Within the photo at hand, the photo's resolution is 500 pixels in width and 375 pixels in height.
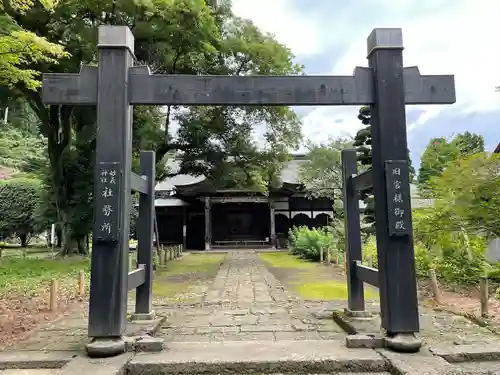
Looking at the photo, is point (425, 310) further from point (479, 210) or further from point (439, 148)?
point (439, 148)

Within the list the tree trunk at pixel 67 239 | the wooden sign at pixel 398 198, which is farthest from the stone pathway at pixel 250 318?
the tree trunk at pixel 67 239

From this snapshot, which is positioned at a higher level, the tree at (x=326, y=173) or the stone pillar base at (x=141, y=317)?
the tree at (x=326, y=173)

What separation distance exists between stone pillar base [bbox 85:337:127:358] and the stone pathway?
0.89m

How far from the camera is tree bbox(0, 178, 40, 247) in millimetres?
25094

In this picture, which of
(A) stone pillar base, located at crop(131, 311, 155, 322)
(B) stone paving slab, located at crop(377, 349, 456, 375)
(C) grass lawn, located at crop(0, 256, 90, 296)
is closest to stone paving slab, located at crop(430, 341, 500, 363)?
(B) stone paving slab, located at crop(377, 349, 456, 375)

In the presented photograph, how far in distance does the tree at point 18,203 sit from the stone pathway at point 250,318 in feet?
72.0

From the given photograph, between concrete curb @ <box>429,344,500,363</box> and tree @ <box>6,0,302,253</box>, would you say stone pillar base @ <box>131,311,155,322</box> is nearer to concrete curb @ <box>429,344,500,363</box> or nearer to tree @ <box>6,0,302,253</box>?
concrete curb @ <box>429,344,500,363</box>

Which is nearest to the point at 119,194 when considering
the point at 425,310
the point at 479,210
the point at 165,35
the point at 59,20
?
the point at 425,310

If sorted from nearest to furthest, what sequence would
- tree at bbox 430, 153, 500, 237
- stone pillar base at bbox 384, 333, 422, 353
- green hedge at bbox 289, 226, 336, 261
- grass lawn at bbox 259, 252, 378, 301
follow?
1. stone pillar base at bbox 384, 333, 422, 353
2. tree at bbox 430, 153, 500, 237
3. grass lawn at bbox 259, 252, 378, 301
4. green hedge at bbox 289, 226, 336, 261

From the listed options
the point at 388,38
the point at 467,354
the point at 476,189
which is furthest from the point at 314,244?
the point at 388,38

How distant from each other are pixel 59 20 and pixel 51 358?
12.0 metres

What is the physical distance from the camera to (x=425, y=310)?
5820 millimetres

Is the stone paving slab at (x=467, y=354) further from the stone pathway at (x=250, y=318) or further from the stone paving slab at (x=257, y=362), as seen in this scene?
the stone pathway at (x=250, y=318)

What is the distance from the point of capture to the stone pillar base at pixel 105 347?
3420 millimetres
